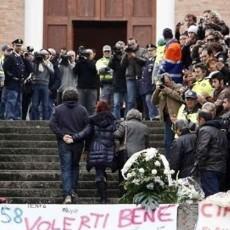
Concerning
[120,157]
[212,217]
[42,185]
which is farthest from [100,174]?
[212,217]

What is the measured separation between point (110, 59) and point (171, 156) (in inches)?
280

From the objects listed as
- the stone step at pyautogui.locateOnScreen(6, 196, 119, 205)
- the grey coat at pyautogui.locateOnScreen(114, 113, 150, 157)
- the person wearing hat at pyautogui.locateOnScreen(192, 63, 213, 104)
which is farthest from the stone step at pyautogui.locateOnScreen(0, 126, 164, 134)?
the grey coat at pyautogui.locateOnScreen(114, 113, 150, 157)

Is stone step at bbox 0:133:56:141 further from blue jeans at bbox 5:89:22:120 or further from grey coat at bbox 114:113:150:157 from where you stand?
grey coat at bbox 114:113:150:157

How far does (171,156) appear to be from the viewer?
1712 cm

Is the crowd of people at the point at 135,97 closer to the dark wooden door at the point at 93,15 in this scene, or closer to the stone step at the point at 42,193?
the stone step at the point at 42,193

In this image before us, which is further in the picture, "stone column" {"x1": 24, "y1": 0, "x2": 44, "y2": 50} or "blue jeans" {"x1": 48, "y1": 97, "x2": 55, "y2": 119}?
"stone column" {"x1": 24, "y1": 0, "x2": 44, "y2": 50}

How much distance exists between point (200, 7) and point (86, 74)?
20.6 ft

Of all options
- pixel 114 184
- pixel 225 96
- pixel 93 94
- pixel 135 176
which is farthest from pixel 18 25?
pixel 135 176

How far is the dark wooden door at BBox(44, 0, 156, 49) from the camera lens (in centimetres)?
2939

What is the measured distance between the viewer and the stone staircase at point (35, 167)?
19234 millimetres

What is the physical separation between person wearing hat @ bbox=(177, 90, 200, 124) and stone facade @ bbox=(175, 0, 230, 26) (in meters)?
10.4

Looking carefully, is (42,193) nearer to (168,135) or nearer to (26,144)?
(26,144)

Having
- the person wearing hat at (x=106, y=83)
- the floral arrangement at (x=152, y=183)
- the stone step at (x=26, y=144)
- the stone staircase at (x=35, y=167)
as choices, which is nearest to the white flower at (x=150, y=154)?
the floral arrangement at (x=152, y=183)

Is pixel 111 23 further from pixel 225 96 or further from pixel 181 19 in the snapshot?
pixel 225 96
